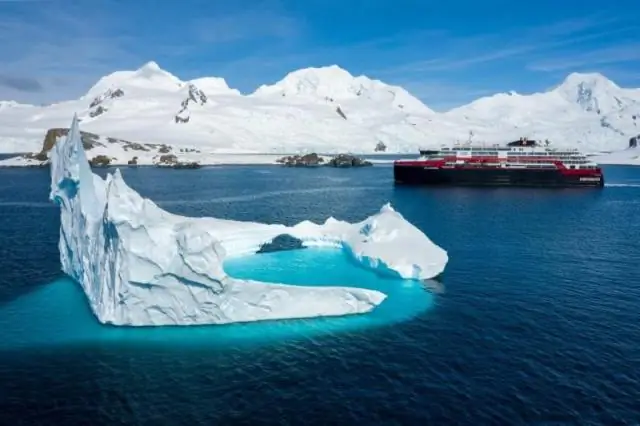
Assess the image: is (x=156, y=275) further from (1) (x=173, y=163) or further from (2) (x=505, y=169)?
(1) (x=173, y=163)

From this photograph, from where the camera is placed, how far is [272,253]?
1930 inches

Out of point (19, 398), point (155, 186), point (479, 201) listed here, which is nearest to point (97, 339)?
point (19, 398)

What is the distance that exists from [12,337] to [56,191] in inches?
600

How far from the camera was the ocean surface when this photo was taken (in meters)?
22.5

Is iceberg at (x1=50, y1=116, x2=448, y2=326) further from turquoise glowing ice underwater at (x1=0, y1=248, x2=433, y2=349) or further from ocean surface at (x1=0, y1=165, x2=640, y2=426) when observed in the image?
ocean surface at (x1=0, y1=165, x2=640, y2=426)

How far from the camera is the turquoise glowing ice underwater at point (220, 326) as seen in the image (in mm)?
29305

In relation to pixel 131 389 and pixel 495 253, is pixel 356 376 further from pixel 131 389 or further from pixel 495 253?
pixel 495 253

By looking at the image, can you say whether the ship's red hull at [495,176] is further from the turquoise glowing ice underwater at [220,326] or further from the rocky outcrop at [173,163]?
the rocky outcrop at [173,163]

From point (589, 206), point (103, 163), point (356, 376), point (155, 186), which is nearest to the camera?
point (356, 376)

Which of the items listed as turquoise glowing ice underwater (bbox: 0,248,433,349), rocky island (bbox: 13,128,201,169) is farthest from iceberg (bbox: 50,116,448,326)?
rocky island (bbox: 13,128,201,169)

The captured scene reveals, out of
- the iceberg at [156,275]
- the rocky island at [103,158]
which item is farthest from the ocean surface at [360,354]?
the rocky island at [103,158]

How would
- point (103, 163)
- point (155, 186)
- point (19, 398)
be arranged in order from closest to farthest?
point (19, 398) < point (155, 186) < point (103, 163)

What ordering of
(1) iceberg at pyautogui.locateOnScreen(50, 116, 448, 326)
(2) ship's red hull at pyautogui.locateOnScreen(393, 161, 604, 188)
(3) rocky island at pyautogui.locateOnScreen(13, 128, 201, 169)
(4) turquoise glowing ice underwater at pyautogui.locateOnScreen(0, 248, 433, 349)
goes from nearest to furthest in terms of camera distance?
(4) turquoise glowing ice underwater at pyautogui.locateOnScreen(0, 248, 433, 349), (1) iceberg at pyautogui.locateOnScreen(50, 116, 448, 326), (2) ship's red hull at pyautogui.locateOnScreen(393, 161, 604, 188), (3) rocky island at pyautogui.locateOnScreen(13, 128, 201, 169)

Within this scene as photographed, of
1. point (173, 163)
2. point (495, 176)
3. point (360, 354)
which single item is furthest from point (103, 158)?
point (360, 354)
